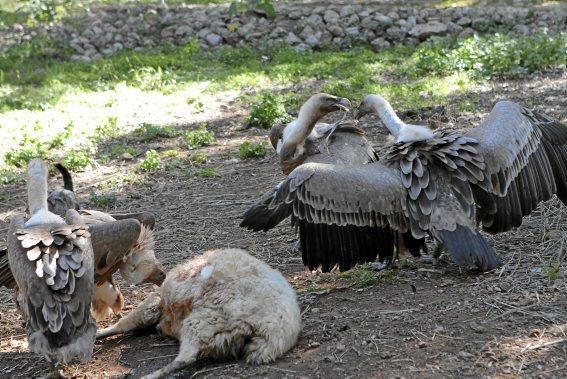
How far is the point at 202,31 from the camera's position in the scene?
1605 cm

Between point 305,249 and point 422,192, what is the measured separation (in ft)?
3.01

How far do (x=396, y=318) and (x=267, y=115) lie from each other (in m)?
5.70

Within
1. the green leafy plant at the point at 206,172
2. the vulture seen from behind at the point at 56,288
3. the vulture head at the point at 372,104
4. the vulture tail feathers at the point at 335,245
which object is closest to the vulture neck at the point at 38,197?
the vulture seen from behind at the point at 56,288

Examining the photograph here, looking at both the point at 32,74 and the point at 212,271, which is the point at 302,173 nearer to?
the point at 212,271

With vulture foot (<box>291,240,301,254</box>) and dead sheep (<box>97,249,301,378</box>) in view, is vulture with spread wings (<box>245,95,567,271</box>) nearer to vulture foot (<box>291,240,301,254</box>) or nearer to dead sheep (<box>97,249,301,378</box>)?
dead sheep (<box>97,249,301,378</box>)

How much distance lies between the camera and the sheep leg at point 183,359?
510 centimetres

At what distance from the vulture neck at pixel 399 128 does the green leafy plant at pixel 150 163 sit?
3.17 meters

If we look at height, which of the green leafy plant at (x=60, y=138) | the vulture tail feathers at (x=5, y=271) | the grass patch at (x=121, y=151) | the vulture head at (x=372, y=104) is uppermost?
the vulture head at (x=372, y=104)

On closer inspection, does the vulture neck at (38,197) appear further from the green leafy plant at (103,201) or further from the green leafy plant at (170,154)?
the green leafy plant at (170,154)

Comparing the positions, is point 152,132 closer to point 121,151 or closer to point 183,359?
point 121,151

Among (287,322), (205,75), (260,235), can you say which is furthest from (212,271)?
(205,75)

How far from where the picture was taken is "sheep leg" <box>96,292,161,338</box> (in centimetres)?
586

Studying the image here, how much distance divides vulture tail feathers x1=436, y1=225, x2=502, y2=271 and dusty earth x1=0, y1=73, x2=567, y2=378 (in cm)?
11

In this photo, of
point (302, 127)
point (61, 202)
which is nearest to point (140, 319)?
point (61, 202)
